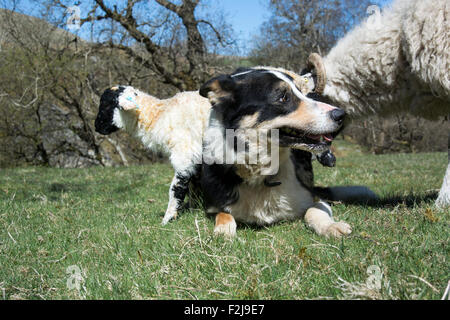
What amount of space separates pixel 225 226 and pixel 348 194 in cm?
209

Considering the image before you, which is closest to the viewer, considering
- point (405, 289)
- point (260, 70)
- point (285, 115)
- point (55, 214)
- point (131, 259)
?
point (405, 289)

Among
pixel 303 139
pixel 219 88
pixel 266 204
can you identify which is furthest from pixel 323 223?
pixel 219 88

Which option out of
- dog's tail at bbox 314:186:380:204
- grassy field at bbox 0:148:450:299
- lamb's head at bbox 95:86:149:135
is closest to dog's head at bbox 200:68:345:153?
grassy field at bbox 0:148:450:299

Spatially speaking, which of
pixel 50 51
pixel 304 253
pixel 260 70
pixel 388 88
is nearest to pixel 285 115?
pixel 260 70

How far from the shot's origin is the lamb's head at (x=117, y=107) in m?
4.68

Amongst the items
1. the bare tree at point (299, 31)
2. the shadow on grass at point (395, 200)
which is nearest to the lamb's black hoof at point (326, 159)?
the shadow on grass at point (395, 200)

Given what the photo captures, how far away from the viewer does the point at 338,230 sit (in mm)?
2799

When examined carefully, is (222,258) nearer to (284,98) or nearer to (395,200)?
(284,98)

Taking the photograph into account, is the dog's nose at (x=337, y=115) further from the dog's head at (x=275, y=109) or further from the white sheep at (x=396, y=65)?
the white sheep at (x=396, y=65)

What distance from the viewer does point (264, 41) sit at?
23219mm

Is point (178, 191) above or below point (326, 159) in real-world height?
below

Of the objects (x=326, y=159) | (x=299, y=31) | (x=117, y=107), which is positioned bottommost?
(x=326, y=159)
